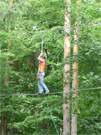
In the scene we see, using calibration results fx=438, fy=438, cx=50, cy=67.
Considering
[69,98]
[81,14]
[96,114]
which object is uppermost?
[81,14]

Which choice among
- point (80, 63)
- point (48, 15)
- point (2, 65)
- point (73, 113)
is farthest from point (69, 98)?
point (48, 15)

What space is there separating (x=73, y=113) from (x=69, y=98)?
1008mm

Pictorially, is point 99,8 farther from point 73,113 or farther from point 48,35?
point 73,113

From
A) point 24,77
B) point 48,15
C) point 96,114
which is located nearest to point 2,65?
point 24,77

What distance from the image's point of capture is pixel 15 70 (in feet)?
70.8

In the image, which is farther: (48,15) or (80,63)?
(48,15)

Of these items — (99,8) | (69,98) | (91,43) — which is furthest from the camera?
(99,8)

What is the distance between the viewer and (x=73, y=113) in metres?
17.3

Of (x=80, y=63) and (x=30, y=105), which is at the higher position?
(x=80, y=63)

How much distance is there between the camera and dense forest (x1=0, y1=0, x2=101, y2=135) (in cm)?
1889

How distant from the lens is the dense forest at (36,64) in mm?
18891

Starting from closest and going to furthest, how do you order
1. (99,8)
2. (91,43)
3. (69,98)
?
(69,98)
(91,43)
(99,8)

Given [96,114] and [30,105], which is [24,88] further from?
[96,114]

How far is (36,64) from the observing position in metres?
21.4
